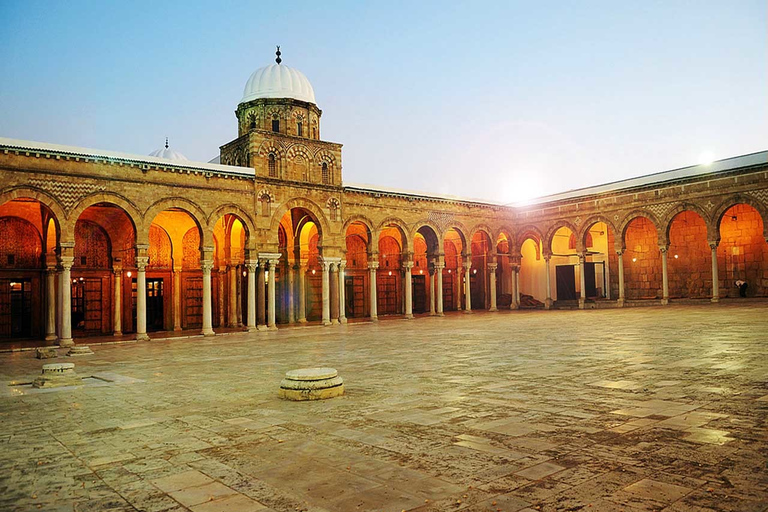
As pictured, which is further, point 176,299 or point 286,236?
point 286,236

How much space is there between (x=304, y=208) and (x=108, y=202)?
317 inches

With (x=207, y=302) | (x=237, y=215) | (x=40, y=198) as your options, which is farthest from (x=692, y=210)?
(x=40, y=198)

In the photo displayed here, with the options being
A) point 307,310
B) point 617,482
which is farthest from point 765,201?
point 617,482

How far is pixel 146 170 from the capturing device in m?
20.5

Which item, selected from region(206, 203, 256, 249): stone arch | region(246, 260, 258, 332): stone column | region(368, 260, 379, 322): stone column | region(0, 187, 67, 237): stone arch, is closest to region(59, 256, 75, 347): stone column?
region(0, 187, 67, 237): stone arch

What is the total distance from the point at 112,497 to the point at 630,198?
2891cm

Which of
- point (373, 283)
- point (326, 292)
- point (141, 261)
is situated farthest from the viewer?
point (373, 283)

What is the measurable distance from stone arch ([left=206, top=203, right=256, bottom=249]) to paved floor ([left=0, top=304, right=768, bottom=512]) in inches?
441

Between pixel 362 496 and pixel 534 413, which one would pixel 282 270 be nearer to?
pixel 534 413

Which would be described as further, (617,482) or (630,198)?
(630,198)

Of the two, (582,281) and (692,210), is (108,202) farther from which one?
(692,210)

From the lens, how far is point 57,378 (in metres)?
10.0

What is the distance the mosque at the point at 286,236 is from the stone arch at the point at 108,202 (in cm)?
5

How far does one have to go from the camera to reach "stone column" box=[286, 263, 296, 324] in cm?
2681
